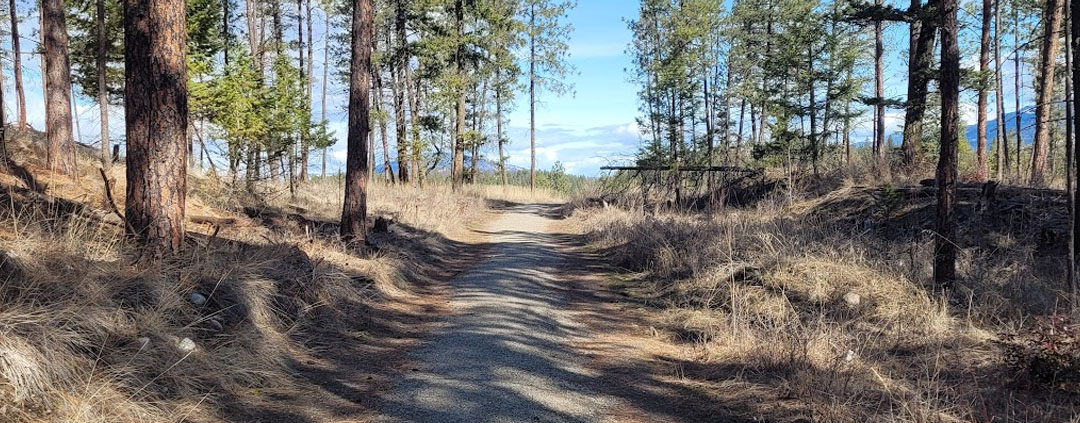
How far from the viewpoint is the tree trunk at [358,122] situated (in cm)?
1054

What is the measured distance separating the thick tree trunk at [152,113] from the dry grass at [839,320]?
17.5 feet

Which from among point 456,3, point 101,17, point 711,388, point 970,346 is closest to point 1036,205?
point 970,346

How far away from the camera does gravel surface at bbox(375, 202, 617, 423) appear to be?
4566 mm

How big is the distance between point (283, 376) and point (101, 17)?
12503 mm

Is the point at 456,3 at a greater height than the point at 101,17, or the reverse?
the point at 456,3

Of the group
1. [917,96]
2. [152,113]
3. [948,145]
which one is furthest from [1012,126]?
[152,113]

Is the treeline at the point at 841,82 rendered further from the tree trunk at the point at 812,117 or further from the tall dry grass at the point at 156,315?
the tall dry grass at the point at 156,315

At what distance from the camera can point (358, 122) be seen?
418 inches

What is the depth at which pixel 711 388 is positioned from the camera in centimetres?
521

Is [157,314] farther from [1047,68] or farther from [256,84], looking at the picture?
[1047,68]

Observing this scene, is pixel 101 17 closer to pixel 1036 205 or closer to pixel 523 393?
pixel 523 393

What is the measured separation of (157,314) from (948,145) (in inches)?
320

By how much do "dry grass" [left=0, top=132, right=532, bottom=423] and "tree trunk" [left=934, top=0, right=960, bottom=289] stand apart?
6.71m

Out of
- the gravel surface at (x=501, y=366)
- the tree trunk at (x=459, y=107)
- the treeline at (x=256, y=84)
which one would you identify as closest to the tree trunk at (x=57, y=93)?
the treeline at (x=256, y=84)
